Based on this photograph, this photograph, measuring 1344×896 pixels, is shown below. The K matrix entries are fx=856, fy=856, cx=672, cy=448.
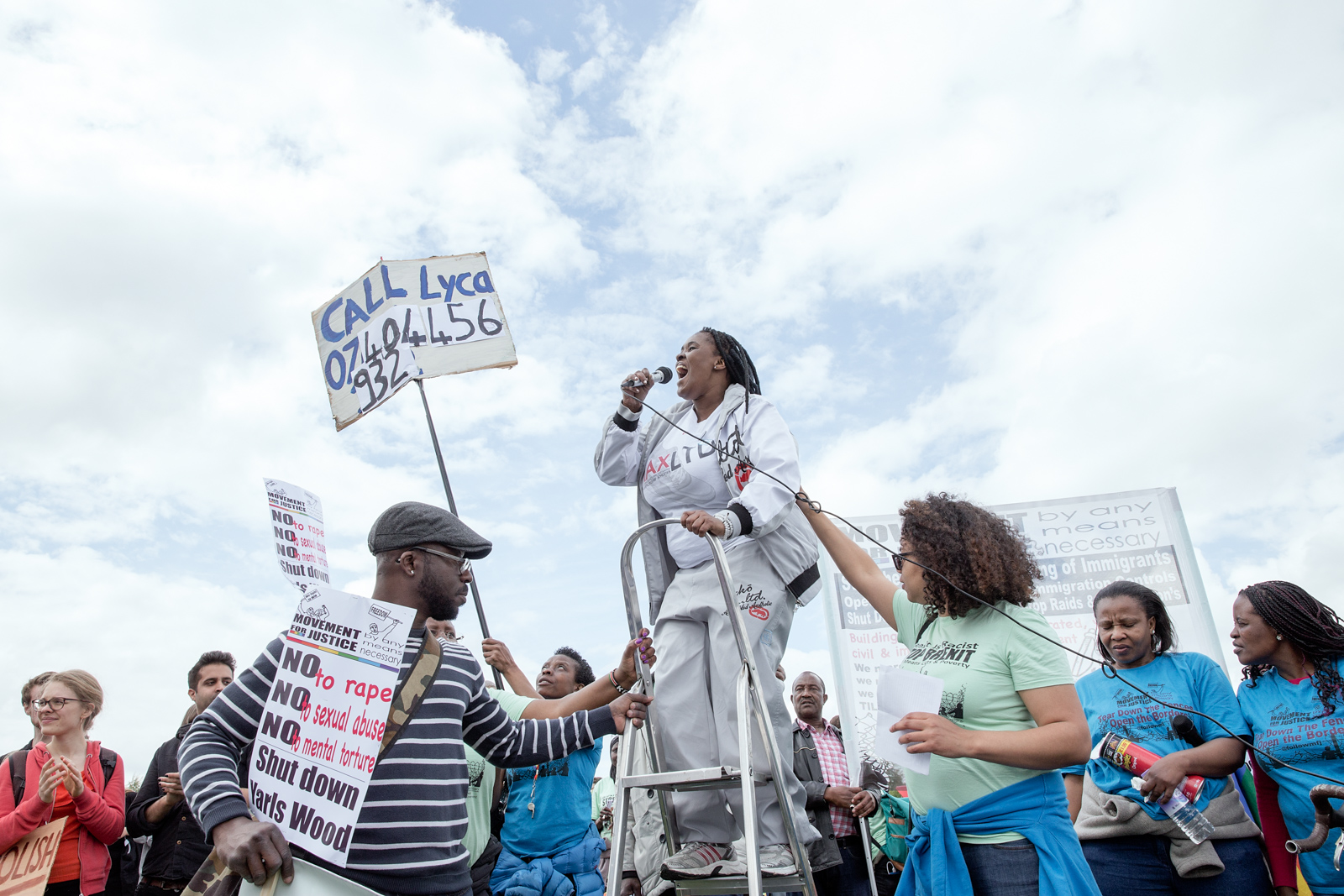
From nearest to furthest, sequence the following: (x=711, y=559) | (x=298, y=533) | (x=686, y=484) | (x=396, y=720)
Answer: (x=396, y=720), (x=298, y=533), (x=711, y=559), (x=686, y=484)

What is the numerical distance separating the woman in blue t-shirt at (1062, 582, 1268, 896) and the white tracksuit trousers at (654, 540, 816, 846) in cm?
132

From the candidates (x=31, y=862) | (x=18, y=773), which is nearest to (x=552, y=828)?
(x=31, y=862)

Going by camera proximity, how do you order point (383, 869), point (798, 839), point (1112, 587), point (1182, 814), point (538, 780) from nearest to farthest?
point (383, 869) → point (798, 839) → point (1182, 814) → point (1112, 587) → point (538, 780)

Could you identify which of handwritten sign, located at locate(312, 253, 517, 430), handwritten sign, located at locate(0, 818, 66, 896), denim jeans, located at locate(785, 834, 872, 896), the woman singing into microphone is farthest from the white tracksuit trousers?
handwritten sign, located at locate(0, 818, 66, 896)

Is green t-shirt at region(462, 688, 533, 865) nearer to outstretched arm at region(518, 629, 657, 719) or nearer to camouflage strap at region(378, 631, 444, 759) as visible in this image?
outstretched arm at region(518, 629, 657, 719)

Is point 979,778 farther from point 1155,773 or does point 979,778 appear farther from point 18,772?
point 18,772

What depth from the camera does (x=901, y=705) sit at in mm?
2441

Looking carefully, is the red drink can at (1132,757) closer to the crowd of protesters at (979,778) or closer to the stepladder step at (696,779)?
the crowd of protesters at (979,778)

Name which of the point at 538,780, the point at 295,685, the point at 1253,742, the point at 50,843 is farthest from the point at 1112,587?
the point at 50,843

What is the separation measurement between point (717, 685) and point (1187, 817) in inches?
71.7

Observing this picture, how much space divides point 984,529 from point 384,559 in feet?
6.37

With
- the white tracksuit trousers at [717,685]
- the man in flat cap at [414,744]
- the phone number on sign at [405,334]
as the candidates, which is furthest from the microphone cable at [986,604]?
the phone number on sign at [405,334]

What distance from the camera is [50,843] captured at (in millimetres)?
4008

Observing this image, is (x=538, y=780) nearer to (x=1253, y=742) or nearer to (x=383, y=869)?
(x=383, y=869)
